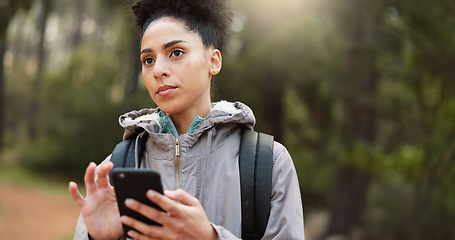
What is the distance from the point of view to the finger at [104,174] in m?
1.38

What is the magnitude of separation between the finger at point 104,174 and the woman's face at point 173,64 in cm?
40

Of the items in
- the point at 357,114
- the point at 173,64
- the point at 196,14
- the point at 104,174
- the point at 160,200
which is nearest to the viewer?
the point at 160,200

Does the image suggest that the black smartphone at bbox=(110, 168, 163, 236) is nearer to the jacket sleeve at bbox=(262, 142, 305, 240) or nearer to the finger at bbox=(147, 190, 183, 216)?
the finger at bbox=(147, 190, 183, 216)

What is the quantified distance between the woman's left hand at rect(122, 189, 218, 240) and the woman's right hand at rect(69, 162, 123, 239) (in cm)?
13

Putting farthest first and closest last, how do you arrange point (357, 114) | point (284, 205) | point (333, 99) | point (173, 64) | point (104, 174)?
point (333, 99) < point (357, 114) < point (173, 64) < point (284, 205) < point (104, 174)

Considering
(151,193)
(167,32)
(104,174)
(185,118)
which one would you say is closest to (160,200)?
(151,193)

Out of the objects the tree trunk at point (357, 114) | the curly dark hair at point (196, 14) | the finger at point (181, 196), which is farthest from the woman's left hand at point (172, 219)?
the tree trunk at point (357, 114)

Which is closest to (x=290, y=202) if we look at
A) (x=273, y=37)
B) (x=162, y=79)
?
(x=162, y=79)

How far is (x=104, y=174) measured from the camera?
141 centimetres

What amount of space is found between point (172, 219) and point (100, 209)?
307 millimetres

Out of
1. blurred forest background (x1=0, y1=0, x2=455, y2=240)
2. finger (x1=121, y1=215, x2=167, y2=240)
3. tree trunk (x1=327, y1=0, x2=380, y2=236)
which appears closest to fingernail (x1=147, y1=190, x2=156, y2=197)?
finger (x1=121, y1=215, x2=167, y2=240)

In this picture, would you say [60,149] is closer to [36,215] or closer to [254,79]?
[36,215]

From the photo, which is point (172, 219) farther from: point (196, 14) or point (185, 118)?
point (196, 14)

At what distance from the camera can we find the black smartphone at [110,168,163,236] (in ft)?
4.23
